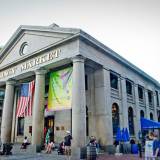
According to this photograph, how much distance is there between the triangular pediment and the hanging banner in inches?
120

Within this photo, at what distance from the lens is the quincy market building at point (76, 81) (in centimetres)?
1762

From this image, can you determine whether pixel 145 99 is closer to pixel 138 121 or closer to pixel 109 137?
pixel 138 121

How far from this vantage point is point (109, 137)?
63.7ft

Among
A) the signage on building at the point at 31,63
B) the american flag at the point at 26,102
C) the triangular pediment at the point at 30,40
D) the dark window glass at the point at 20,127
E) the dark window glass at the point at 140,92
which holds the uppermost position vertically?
the triangular pediment at the point at 30,40

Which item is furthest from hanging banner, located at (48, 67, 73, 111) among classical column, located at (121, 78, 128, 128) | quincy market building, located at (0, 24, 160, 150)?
classical column, located at (121, 78, 128, 128)

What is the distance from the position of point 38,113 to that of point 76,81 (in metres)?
4.99

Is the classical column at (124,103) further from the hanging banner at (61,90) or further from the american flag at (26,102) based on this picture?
the american flag at (26,102)

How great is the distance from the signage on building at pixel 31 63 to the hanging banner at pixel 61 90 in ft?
5.54

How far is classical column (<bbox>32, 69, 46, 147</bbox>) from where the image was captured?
18672 mm

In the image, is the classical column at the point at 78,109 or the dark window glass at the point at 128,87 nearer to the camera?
the classical column at the point at 78,109

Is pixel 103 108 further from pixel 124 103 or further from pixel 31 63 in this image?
pixel 31 63

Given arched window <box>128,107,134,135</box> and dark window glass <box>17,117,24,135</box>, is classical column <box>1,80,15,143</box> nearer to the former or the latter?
dark window glass <box>17,117,24,135</box>

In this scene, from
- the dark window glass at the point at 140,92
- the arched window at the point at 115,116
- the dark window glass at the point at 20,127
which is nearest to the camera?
the arched window at the point at 115,116

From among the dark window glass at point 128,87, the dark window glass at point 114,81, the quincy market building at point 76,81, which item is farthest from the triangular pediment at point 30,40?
the dark window glass at point 128,87
